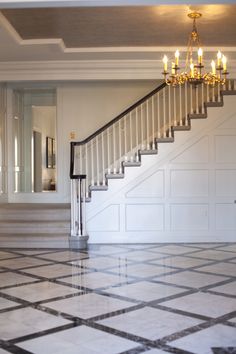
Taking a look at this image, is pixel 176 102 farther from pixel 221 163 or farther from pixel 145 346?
pixel 145 346

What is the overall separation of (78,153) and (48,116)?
1547 mm

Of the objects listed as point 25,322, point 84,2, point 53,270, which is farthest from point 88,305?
point 84,2

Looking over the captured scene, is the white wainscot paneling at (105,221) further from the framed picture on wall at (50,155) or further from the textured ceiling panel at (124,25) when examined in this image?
the textured ceiling panel at (124,25)

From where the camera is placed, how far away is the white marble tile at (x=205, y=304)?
13.7 ft

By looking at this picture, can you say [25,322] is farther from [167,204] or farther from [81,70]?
[81,70]

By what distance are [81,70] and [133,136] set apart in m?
1.81

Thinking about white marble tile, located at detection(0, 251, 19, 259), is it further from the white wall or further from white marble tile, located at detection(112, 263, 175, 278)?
the white wall

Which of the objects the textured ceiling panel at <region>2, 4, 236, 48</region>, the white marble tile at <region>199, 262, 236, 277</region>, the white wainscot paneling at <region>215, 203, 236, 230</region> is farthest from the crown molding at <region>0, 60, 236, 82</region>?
the white marble tile at <region>199, 262, 236, 277</region>

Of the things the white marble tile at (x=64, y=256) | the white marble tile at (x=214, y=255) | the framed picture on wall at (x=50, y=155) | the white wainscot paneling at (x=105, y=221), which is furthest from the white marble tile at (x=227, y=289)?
the framed picture on wall at (x=50, y=155)

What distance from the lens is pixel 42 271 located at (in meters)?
5.99

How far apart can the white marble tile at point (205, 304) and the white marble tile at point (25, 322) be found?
1113 millimetres

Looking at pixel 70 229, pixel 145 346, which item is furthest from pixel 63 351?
pixel 70 229

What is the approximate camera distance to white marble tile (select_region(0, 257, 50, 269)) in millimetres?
6389

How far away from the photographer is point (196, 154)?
8484 millimetres
